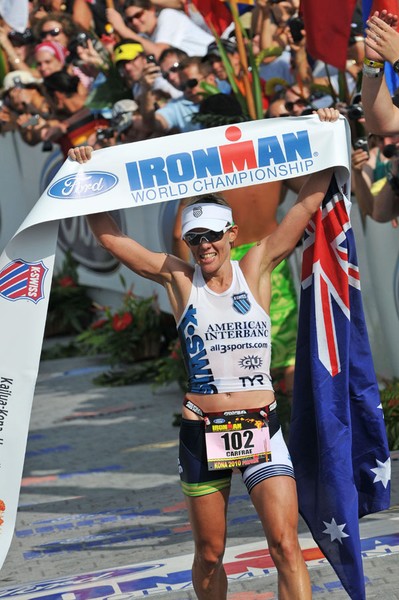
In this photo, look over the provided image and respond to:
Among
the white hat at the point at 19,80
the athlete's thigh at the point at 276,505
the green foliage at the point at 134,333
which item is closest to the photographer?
the athlete's thigh at the point at 276,505

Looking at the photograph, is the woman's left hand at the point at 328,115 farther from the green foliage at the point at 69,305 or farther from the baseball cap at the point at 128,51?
the green foliage at the point at 69,305

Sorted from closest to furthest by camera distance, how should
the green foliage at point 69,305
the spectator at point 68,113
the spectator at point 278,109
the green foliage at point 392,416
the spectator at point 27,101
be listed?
the green foliage at point 392,416 → the spectator at point 278,109 → the spectator at point 68,113 → the spectator at point 27,101 → the green foliage at point 69,305

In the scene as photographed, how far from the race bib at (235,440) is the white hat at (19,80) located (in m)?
9.50

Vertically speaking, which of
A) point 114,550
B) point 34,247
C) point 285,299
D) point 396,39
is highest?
point 396,39

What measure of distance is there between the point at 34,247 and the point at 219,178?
0.90 meters

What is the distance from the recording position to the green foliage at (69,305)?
50.8 feet

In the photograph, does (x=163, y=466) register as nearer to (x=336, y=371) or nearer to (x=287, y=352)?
(x=287, y=352)

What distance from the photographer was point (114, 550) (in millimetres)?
7039

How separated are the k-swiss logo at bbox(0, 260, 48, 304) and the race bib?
1.03 m

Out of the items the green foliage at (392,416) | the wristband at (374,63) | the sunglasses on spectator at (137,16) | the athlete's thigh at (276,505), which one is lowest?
the green foliage at (392,416)

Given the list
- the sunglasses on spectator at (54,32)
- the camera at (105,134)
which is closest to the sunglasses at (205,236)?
the camera at (105,134)

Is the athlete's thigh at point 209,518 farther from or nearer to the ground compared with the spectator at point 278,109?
nearer to the ground

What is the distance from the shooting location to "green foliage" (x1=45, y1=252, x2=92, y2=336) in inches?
A: 609

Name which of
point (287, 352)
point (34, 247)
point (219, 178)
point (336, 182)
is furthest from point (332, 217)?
point (287, 352)
